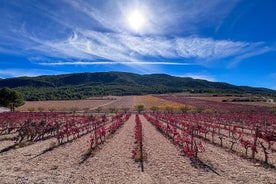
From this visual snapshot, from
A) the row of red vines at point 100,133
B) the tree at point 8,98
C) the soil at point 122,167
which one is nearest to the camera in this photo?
the soil at point 122,167

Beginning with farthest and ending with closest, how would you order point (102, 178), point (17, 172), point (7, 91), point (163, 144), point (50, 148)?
1. point (7, 91)
2. point (163, 144)
3. point (50, 148)
4. point (17, 172)
5. point (102, 178)

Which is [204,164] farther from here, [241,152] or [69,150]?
[69,150]

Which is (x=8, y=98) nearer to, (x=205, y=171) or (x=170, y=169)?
(x=170, y=169)

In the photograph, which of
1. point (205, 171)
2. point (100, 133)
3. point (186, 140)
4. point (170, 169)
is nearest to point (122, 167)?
point (170, 169)

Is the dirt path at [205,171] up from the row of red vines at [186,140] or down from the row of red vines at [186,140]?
down

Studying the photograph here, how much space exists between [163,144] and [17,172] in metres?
8.29

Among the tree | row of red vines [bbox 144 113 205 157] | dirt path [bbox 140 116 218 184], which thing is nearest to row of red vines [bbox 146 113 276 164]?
row of red vines [bbox 144 113 205 157]

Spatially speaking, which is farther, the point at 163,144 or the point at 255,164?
the point at 163,144

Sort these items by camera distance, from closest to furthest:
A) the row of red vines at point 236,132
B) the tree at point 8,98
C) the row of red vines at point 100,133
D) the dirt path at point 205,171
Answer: the dirt path at point 205,171, the row of red vines at point 236,132, the row of red vines at point 100,133, the tree at point 8,98

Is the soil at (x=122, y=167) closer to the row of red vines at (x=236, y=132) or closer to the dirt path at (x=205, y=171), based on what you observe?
the dirt path at (x=205, y=171)

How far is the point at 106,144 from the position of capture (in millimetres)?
15594

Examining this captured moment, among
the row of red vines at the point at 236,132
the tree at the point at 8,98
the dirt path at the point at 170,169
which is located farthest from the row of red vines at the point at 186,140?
the tree at the point at 8,98

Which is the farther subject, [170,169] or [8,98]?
[8,98]

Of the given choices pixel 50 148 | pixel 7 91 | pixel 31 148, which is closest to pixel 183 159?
pixel 50 148
